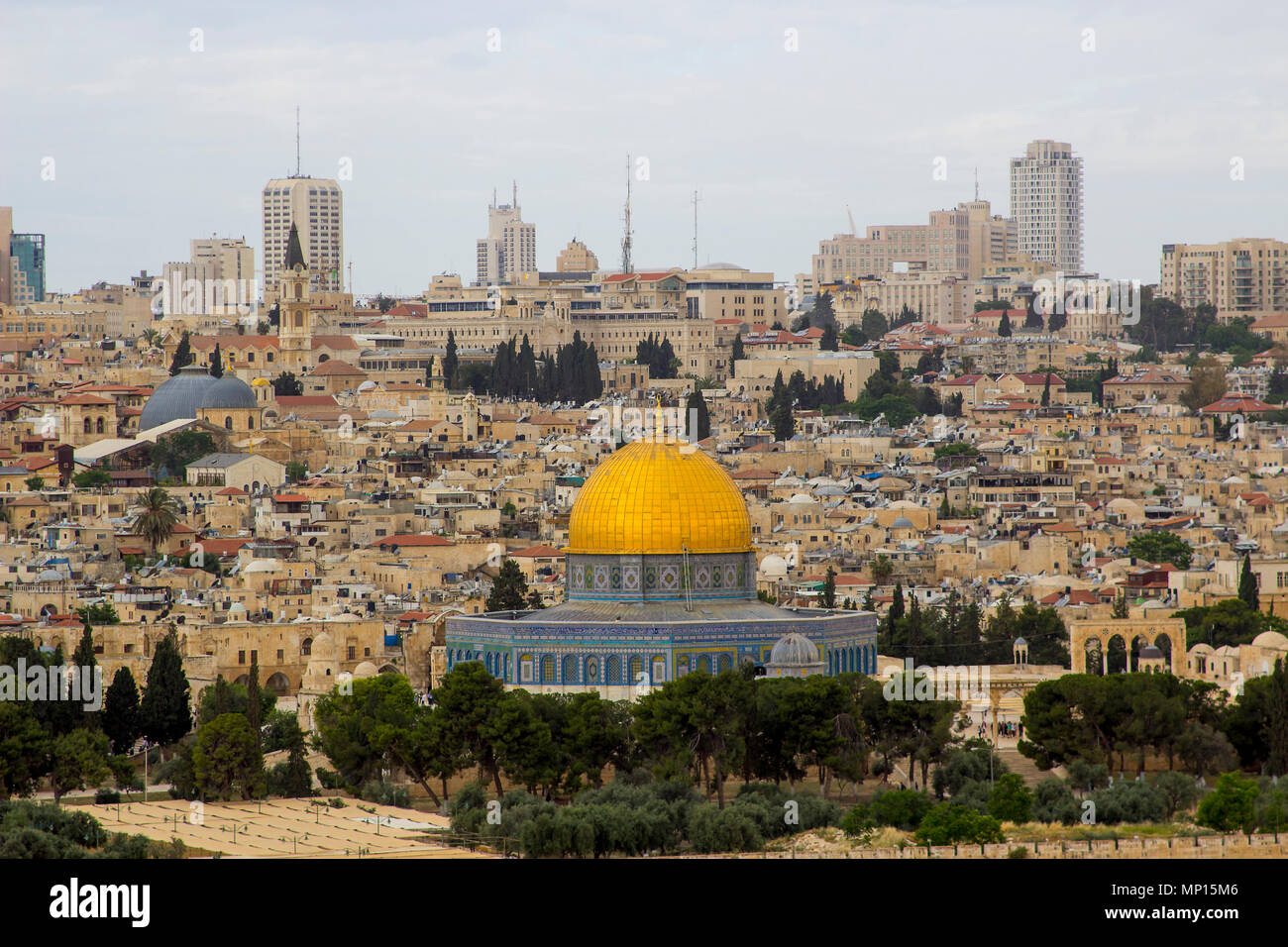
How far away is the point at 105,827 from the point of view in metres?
42.9

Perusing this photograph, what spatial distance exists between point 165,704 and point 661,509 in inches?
341

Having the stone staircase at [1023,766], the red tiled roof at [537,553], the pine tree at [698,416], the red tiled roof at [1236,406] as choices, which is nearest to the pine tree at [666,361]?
the red tiled roof at [1236,406]

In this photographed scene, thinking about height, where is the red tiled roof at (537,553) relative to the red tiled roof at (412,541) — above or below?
below

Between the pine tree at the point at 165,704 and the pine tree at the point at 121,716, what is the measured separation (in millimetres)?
217

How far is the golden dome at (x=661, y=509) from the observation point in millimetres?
53781

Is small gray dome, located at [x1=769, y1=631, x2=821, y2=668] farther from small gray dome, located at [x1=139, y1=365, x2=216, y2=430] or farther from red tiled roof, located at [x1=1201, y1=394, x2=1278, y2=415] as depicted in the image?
red tiled roof, located at [x1=1201, y1=394, x2=1278, y2=415]

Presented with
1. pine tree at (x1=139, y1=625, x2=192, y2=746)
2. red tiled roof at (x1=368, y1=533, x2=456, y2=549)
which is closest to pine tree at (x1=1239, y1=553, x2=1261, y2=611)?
red tiled roof at (x1=368, y1=533, x2=456, y2=549)

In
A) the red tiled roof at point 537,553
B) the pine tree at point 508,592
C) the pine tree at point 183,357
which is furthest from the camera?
the pine tree at point 183,357

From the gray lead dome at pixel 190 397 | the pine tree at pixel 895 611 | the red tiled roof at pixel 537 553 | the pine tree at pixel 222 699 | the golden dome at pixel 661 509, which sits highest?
the golden dome at pixel 661 509

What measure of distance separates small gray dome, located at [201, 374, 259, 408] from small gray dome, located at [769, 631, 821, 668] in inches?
2414

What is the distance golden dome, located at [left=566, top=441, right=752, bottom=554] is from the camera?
53781mm

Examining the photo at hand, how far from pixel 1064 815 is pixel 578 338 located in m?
91.6

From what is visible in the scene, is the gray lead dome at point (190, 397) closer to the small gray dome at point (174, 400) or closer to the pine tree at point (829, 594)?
the small gray dome at point (174, 400)
